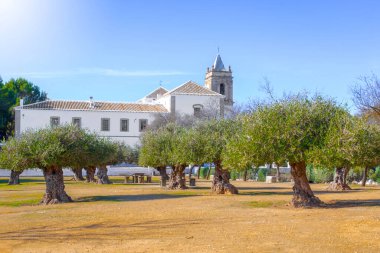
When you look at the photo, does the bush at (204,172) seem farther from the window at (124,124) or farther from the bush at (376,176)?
the bush at (376,176)

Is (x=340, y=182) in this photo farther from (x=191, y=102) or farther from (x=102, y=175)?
(x=191, y=102)

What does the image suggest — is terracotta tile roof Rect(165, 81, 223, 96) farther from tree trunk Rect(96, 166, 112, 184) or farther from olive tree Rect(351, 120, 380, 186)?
olive tree Rect(351, 120, 380, 186)

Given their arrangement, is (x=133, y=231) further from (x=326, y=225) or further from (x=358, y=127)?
(x=358, y=127)

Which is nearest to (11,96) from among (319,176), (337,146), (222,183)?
(319,176)

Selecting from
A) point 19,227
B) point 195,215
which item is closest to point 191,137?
point 195,215

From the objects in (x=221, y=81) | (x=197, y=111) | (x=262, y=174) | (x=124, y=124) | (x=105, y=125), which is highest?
(x=221, y=81)

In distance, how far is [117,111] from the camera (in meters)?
79.8

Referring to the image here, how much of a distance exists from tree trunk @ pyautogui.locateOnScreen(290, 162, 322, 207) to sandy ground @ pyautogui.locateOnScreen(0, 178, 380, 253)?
26.4 inches

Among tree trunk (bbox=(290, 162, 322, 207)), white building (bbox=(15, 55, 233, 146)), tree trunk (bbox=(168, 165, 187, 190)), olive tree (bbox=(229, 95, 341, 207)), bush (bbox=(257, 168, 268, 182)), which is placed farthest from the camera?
white building (bbox=(15, 55, 233, 146))

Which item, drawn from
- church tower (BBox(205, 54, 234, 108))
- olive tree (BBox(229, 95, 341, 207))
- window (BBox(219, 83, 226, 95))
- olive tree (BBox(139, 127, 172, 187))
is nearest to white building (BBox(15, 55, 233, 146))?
church tower (BBox(205, 54, 234, 108))

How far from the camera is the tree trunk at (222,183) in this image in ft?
103

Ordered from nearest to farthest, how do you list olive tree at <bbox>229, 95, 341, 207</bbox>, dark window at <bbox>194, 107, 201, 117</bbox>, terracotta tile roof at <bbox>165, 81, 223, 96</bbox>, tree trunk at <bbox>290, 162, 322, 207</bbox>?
olive tree at <bbox>229, 95, 341, 207</bbox> < tree trunk at <bbox>290, 162, 322, 207</bbox> < dark window at <bbox>194, 107, 201, 117</bbox> < terracotta tile roof at <bbox>165, 81, 223, 96</bbox>

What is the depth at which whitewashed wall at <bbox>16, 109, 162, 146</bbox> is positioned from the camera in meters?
75.1

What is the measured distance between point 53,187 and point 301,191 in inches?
463
